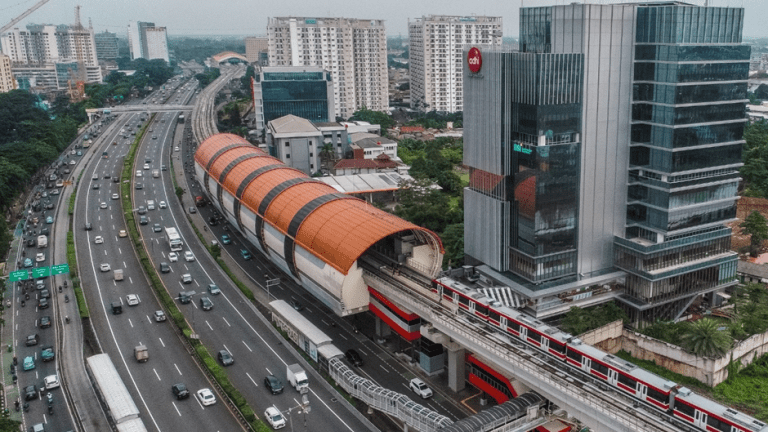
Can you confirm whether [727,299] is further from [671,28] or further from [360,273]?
[360,273]

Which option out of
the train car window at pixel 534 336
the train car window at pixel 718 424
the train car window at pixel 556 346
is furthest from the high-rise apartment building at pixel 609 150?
the train car window at pixel 718 424

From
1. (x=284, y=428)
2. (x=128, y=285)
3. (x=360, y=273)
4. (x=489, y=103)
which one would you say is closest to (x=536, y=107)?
(x=489, y=103)

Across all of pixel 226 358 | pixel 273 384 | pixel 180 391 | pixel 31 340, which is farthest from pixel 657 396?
pixel 31 340

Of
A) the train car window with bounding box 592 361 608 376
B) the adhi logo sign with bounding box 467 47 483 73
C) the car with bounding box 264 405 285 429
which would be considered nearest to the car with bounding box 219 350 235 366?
the car with bounding box 264 405 285 429

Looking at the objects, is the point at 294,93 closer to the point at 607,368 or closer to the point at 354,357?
the point at 354,357

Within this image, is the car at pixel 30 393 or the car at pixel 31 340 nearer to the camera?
the car at pixel 30 393

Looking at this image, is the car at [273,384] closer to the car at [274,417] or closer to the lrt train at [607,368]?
the car at [274,417]

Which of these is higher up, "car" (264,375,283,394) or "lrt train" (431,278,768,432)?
"lrt train" (431,278,768,432)

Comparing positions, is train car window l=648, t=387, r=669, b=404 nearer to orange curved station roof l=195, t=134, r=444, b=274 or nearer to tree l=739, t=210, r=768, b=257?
orange curved station roof l=195, t=134, r=444, b=274
